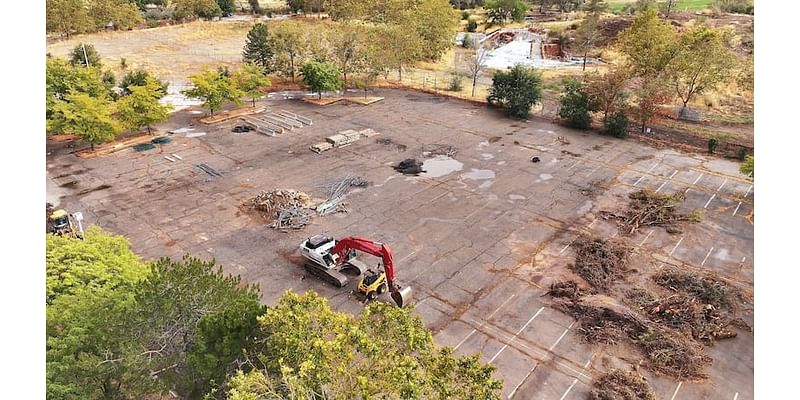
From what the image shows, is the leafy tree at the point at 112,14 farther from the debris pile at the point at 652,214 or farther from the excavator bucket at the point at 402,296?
the debris pile at the point at 652,214

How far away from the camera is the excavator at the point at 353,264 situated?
2078 cm

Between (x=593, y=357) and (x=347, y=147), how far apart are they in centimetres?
2524

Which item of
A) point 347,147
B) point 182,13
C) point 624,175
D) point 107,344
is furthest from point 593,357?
point 182,13

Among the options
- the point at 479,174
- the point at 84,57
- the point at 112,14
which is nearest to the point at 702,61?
the point at 479,174

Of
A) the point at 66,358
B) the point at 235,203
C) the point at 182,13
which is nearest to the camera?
the point at 66,358

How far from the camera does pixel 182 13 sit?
92.2 meters

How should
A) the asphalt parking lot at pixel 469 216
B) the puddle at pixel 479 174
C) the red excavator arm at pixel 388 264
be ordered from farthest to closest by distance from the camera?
the puddle at pixel 479 174, the red excavator arm at pixel 388 264, the asphalt parking lot at pixel 469 216

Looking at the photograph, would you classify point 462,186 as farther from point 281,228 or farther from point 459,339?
point 459,339

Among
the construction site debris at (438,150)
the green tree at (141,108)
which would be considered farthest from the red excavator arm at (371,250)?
the green tree at (141,108)

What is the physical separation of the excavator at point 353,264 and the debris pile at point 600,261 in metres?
8.36

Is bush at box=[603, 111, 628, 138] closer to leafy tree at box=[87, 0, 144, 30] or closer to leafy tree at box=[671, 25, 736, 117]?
leafy tree at box=[671, 25, 736, 117]

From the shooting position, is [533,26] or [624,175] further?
[533,26]

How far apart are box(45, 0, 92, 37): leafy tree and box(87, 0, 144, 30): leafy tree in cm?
263

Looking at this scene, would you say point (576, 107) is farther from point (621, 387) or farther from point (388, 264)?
point (621, 387)
